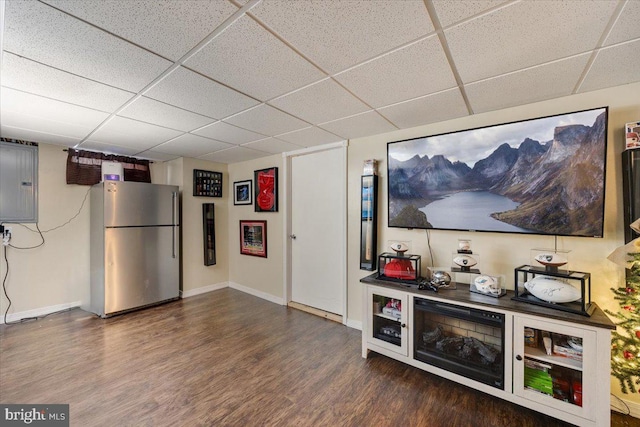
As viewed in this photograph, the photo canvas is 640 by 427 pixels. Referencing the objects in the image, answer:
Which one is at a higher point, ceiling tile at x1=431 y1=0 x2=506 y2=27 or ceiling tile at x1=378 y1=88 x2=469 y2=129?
ceiling tile at x1=431 y1=0 x2=506 y2=27

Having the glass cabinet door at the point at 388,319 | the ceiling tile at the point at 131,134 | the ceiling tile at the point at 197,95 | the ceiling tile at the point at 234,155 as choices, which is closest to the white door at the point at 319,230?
the ceiling tile at the point at 234,155

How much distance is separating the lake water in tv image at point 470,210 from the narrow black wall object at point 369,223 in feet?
1.84

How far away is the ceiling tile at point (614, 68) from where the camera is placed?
145cm

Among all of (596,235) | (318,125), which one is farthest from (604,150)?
(318,125)

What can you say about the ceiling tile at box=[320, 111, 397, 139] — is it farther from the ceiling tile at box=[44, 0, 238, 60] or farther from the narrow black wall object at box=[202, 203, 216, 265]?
the narrow black wall object at box=[202, 203, 216, 265]

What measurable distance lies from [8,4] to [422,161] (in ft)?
9.45

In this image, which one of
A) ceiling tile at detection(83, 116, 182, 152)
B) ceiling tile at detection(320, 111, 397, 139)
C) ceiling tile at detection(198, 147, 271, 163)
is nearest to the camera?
Result: ceiling tile at detection(320, 111, 397, 139)

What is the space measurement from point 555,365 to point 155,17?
3196mm

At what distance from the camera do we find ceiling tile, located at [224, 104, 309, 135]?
233 centimetres

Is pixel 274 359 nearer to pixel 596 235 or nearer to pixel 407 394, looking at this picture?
pixel 407 394

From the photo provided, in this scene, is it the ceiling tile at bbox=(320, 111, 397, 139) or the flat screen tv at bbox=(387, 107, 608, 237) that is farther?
the ceiling tile at bbox=(320, 111, 397, 139)

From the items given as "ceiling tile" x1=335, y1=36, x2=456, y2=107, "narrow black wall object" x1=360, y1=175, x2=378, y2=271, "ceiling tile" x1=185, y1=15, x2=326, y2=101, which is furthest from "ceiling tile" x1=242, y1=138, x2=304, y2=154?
"ceiling tile" x1=335, y1=36, x2=456, y2=107

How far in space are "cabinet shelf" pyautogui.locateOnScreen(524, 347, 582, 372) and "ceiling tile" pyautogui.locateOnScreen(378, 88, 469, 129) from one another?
195cm

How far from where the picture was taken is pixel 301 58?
153 centimetres
